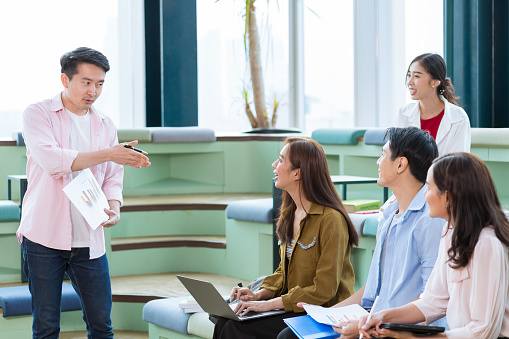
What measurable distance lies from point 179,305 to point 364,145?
1695 mm

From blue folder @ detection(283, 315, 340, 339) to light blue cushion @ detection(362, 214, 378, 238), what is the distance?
3.20ft

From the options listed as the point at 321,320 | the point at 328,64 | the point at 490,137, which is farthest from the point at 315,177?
the point at 328,64

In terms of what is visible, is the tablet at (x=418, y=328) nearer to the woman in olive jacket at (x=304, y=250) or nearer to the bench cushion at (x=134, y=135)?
the woman in olive jacket at (x=304, y=250)

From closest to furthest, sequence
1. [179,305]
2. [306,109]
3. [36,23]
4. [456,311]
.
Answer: [456,311], [179,305], [36,23], [306,109]

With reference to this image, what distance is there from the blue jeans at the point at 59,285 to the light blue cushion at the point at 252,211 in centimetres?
132

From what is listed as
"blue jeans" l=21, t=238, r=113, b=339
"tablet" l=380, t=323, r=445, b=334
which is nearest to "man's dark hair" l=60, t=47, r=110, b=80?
"blue jeans" l=21, t=238, r=113, b=339

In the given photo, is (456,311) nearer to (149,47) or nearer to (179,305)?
(179,305)

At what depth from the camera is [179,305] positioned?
2979 mm

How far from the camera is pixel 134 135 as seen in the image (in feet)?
15.1

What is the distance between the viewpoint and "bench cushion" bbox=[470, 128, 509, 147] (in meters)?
3.38

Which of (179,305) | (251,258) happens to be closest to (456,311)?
(179,305)

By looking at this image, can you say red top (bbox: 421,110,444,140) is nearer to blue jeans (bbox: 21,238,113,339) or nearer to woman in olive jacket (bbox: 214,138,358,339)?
woman in olive jacket (bbox: 214,138,358,339)

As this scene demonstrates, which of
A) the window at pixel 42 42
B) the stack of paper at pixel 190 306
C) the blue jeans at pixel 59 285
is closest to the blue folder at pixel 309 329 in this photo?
the blue jeans at pixel 59 285

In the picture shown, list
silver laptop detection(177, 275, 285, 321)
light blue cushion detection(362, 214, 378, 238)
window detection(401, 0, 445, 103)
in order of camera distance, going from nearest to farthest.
Result: silver laptop detection(177, 275, 285, 321) → light blue cushion detection(362, 214, 378, 238) → window detection(401, 0, 445, 103)
